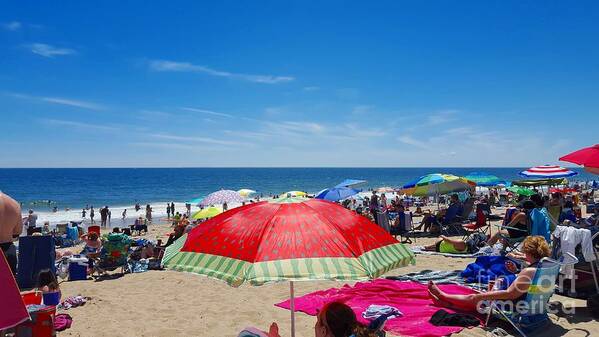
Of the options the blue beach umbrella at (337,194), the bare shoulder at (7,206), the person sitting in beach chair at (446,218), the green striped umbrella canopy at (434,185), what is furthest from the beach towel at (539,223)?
the bare shoulder at (7,206)

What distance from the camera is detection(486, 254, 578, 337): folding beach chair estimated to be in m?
4.49

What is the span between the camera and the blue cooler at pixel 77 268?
346 inches

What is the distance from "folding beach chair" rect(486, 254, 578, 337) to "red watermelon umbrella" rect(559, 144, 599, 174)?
1592 mm

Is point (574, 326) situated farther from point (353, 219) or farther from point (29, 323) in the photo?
point (29, 323)

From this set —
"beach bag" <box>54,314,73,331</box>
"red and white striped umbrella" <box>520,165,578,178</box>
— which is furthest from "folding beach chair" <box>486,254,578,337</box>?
"red and white striped umbrella" <box>520,165,578,178</box>

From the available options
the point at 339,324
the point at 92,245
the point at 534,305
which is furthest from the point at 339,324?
the point at 92,245

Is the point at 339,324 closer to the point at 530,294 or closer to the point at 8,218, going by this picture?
the point at 530,294

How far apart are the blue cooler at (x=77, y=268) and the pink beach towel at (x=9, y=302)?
7.10m

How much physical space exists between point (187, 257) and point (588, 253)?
513 cm

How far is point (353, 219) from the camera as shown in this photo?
310 centimetres

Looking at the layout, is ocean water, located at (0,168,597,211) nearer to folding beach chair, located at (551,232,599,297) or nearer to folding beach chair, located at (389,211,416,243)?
folding beach chair, located at (389,211,416,243)

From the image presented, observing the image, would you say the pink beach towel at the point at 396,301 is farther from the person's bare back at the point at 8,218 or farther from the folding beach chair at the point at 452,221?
the folding beach chair at the point at 452,221

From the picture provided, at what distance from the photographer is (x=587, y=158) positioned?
5602 millimetres

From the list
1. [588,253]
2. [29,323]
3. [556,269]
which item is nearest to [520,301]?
[556,269]
